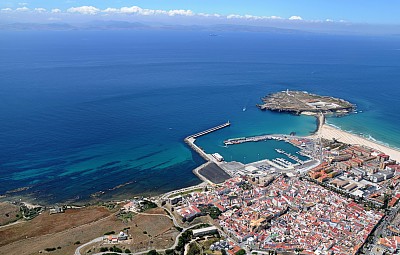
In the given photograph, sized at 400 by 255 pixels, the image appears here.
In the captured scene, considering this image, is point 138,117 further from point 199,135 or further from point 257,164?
point 257,164

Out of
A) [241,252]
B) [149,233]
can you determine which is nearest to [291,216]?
[241,252]

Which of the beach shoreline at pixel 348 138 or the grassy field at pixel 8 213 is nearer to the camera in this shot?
the grassy field at pixel 8 213

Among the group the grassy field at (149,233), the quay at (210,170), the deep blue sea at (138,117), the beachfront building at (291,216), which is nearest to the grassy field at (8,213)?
the deep blue sea at (138,117)

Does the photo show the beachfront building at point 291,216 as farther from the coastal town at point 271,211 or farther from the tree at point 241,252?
the tree at point 241,252

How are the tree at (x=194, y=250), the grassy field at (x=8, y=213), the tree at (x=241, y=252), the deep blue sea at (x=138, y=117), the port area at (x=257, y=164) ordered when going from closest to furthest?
the tree at (x=194, y=250) → the tree at (x=241, y=252) → the grassy field at (x=8, y=213) → the deep blue sea at (x=138, y=117) → the port area at (x=257, y=164)

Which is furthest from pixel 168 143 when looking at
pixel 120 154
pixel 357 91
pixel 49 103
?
pixel 357 91

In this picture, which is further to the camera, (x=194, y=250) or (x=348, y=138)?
(x=348, y=138)

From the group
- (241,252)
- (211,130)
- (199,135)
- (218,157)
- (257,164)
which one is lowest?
(241,252)

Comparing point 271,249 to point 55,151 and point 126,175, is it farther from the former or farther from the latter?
point 55,151
